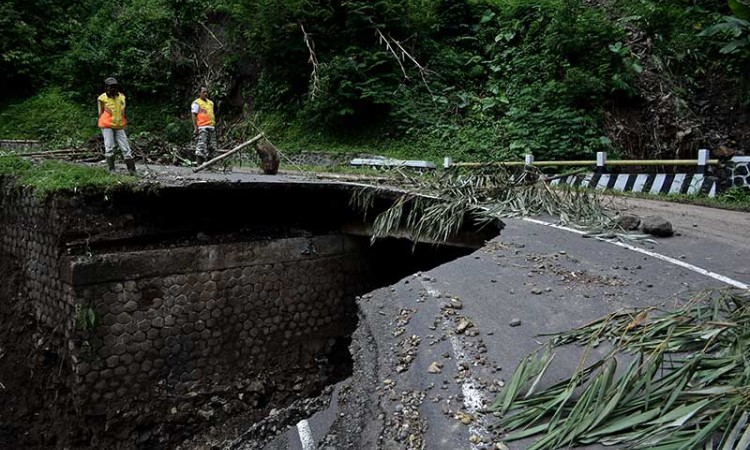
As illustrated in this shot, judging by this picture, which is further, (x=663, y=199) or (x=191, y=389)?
(x=663, y=199)

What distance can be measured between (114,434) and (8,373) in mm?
2405

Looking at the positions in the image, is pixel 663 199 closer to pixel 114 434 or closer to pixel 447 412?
pixel 447 412

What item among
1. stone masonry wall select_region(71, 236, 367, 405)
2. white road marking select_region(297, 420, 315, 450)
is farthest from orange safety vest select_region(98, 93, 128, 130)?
white road marking select_region(297, 420, 315, 450)

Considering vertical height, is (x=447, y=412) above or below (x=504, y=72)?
below

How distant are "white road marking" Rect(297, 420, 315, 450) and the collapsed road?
2 cm

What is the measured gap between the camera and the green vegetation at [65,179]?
7.53 metres

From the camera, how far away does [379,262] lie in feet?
34.0

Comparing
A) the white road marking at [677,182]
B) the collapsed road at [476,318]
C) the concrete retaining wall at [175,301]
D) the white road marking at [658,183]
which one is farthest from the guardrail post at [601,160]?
the concrete retaining wall at [175,301]

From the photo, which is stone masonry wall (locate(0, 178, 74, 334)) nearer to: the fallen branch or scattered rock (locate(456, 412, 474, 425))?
scattered rock (locate(456, 412, 474, 425))

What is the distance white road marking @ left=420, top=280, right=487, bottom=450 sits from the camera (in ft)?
9.50

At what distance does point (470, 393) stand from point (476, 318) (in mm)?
1037

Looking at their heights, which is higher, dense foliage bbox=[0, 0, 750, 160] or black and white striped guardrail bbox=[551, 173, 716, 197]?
dense foliage bbox=[0, 0, 750, 160]

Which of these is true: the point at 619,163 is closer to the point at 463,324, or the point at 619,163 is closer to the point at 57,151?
the point at 463,324

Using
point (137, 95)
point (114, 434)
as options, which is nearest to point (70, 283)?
point (114, 434)
